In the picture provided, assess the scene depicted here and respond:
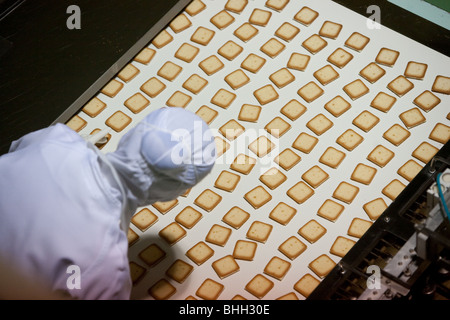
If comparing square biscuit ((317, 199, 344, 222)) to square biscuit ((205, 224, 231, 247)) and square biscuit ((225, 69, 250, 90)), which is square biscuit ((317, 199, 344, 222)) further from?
square biscuit ((225, 69, 250, 90))

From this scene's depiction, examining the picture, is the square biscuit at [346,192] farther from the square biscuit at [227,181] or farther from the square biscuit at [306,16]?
the square biscuit at [306,16]

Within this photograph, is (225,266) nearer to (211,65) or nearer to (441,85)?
(211,65)

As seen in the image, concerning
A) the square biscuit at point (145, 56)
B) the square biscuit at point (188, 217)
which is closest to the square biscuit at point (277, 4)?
the square biscuit at point (145, 56)

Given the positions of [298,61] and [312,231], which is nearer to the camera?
[312,231]

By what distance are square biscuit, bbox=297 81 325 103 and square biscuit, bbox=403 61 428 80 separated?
568 mm

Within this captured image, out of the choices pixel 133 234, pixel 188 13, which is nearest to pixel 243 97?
pixel 188 13

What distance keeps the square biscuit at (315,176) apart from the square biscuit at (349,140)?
22 cm

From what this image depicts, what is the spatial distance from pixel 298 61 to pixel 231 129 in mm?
683

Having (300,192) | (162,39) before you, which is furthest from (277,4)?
(300,192)

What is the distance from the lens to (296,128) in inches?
148

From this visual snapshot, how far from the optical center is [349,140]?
3680 mm

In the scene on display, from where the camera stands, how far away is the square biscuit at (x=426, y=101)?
3.75 metres

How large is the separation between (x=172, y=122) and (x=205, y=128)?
0.46 feet
